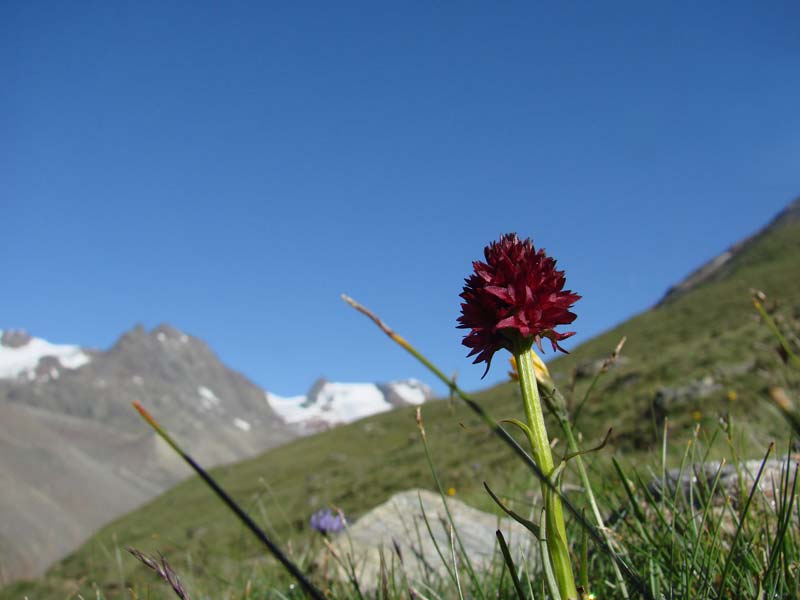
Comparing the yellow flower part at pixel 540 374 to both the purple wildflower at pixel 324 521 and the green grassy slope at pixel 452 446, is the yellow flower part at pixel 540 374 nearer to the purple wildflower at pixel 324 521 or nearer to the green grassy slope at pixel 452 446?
the green grassy slope at pixel 452 446

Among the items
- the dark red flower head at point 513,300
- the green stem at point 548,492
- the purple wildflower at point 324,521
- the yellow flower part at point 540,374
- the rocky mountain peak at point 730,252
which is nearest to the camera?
the green stem at point 548,492

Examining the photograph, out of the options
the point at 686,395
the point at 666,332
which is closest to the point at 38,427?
the point at 666,332

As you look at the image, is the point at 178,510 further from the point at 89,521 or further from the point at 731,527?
the point at 89,521

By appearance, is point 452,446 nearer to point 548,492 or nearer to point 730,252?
point 548,492

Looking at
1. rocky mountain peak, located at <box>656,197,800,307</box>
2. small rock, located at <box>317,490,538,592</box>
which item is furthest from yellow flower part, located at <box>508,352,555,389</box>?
rocky mountain peak, located at <box>656,197,800,307</box>

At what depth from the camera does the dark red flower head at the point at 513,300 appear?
1.44 meters

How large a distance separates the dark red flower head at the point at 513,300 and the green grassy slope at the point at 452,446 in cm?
20

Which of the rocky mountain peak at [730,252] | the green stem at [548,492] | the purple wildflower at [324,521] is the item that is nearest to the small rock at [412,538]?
the purple wildflower at [324,521]

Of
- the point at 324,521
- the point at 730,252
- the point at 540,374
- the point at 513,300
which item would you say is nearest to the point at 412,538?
the point at 324,521

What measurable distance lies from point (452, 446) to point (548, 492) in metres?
35.0

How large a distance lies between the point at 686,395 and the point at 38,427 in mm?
197073

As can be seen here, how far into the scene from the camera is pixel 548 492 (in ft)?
4.15

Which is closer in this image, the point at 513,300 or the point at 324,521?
the point at 513,300

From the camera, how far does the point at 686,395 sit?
19562 mm
